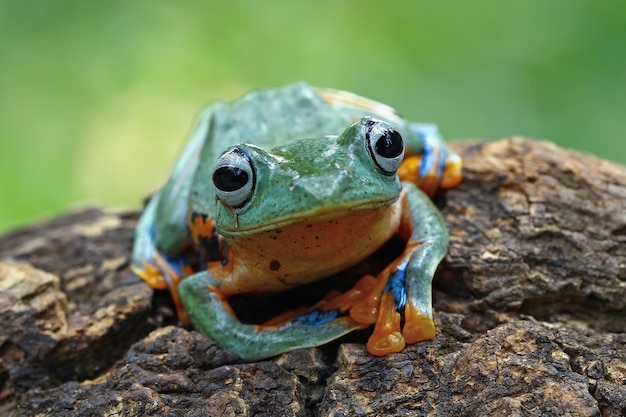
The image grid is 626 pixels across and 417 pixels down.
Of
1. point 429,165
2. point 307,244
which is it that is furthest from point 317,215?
point 429,165

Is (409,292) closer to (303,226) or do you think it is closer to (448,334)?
(448,334)

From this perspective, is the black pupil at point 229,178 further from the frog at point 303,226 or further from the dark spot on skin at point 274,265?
the dark spot on skin at point 274,265

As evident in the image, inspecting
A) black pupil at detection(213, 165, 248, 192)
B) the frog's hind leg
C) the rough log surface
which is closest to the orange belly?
black pupil at detection(213, 165, 248, 192)

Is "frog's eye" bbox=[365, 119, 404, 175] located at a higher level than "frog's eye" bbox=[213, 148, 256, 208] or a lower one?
higher

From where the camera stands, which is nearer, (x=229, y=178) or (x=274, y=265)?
(x=229, y=178)

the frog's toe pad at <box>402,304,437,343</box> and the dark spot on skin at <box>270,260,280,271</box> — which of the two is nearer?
the frog's toe pad at <box>402,304,437,343</box>

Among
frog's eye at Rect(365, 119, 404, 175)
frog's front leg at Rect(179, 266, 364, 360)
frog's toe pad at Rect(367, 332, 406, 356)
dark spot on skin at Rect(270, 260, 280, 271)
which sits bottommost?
frog's front leg at Rect(179, 266, 364, 360)

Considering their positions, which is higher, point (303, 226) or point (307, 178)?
point (307, 178)

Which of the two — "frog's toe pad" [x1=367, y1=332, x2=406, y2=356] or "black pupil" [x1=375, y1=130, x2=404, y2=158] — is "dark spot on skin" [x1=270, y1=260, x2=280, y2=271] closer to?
"frog's toe pad" [x1=367, y1=332, x2=406, y2=356]
